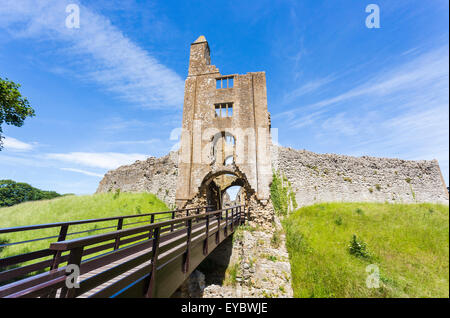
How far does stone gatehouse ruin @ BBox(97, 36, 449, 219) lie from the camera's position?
43.5ft

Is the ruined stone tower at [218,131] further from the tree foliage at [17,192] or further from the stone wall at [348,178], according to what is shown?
the tree foliage at [17,192]

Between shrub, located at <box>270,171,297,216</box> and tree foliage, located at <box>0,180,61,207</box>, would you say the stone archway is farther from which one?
tree foliage, located at <box>0,180,61,207</box>

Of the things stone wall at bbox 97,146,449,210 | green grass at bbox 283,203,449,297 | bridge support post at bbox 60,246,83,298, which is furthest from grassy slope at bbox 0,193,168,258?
bridge support post at bbox 60,246,83,298

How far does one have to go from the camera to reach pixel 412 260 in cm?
877

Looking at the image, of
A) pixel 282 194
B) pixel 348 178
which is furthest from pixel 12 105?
pixel 348 178

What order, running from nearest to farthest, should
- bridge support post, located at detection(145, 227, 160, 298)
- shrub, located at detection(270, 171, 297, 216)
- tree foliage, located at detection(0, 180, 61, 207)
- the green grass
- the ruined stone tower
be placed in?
bridge support post, located at detection(145, 227, 160, 298)
the green grass
the ruined stone tower
shrub, located at detection(270, 171, 297, 216)
tree foliage, located at detection(0, 180, 61, 207)

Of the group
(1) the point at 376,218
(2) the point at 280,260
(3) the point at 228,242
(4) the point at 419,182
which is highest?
(4) the point at 419,182

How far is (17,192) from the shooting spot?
120ft

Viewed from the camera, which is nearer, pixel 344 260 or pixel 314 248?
pixel 344 260

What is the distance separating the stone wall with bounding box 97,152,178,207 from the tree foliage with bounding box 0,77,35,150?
38.4 ft

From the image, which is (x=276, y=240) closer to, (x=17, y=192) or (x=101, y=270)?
(x=101, y=270)
